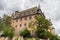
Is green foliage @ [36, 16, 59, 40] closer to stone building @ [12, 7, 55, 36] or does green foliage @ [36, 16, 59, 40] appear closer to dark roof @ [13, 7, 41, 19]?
stone building @ [12, 7, 55, 36]

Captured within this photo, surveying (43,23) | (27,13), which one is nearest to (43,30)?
(43,23)

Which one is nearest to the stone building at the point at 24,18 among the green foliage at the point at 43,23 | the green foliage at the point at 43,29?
the green foliage at the point at 43,23

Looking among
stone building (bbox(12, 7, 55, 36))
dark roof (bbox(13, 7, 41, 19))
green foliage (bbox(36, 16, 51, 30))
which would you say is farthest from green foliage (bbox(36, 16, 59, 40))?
dark roof (bbox(13, 7, 41, 19))

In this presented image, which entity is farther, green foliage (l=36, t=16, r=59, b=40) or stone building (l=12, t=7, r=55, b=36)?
stone building (l=12, t=7, r=55, b=36)

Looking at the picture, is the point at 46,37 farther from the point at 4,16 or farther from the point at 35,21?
the point at 4,16

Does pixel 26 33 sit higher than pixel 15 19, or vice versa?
pixel 15 19

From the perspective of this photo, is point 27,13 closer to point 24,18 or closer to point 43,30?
point 24,18

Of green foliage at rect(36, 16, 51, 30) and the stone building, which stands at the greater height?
the stone building

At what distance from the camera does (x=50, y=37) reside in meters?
60.2

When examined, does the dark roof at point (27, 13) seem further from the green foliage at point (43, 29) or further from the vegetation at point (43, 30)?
the green foliage at point (43, 29)

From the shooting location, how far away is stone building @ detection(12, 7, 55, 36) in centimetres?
6956

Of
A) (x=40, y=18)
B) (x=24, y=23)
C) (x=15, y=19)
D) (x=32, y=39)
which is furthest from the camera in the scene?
(x=15, y=19)

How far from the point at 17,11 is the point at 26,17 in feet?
35.1

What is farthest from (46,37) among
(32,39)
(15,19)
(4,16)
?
(4,16)
